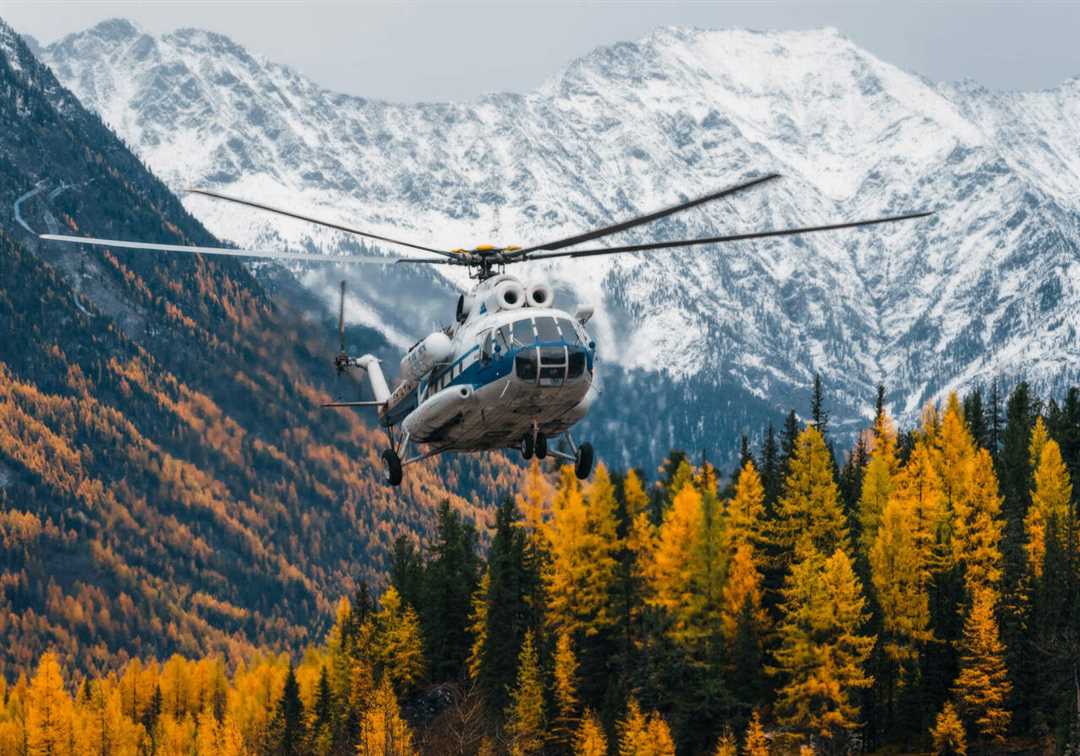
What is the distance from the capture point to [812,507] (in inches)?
4505

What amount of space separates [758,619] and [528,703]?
16.9m

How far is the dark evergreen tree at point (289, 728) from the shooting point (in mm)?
142500

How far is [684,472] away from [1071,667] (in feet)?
140

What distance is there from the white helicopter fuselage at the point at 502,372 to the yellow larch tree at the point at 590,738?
53.1 metres

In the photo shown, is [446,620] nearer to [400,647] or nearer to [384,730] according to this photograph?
[400,647]

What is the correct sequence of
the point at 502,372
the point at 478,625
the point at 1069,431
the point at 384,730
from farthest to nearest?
the point at 1069,431 < the point at 478,625 < the point at 384,730 < the point at 502,372

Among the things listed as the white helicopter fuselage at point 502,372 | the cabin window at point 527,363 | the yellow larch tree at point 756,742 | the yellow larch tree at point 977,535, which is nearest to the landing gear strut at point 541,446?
the white helicopter fuselage at point 502,372

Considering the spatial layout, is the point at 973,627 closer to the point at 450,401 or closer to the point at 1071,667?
the point at 1071,667

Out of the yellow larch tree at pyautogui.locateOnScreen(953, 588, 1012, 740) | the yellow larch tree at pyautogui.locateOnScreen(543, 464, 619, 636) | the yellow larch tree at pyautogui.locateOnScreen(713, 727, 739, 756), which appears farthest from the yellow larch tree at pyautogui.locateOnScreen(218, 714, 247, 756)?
the yellow larch tree at pyautogui.locateOnScreen(953, 588, 1012, 740)

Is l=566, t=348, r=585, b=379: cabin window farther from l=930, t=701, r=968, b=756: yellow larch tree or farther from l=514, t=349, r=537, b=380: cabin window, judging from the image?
l=930, t=701, r=968, b=756: yellow larch tree

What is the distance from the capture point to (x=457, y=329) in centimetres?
5734

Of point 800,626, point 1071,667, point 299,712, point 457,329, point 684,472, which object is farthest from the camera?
point 299,712

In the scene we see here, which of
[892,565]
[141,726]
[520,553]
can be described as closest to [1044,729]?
[892,565]

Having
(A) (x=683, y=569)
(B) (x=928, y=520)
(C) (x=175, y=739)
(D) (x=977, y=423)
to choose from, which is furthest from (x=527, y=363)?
(C) (x=175, y=739)
